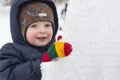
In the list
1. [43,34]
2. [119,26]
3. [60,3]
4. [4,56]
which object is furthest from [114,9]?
[60,3]

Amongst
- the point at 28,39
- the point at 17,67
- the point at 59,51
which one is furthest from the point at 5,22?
the point at 59,51

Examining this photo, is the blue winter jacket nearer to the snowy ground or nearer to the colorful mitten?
the colorful mitten

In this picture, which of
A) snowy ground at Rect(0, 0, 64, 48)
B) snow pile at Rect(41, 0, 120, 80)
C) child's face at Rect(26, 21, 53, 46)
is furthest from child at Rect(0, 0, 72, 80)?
snowy ground at Rect(0, 0, 64, 48)

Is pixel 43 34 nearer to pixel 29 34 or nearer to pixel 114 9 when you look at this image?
pixel 29 34

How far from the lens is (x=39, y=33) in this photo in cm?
199

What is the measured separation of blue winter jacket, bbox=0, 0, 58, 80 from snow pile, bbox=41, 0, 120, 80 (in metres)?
0.31

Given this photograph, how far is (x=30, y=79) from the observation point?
1.85 m

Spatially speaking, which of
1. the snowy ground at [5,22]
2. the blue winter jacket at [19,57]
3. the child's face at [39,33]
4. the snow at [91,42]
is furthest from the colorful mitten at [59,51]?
the snowy ground at [5,22]

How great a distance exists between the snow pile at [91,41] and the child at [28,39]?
12.3 inches

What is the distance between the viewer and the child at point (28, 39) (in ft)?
6.15

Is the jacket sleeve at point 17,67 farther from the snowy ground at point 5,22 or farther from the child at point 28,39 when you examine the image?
the snowy ground at point 5,22

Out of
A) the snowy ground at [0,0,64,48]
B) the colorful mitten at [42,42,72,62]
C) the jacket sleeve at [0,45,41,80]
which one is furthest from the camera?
the snowy ground at [0,0,64,48]

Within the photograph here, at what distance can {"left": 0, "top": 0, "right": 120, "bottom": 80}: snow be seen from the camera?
1.53 meters

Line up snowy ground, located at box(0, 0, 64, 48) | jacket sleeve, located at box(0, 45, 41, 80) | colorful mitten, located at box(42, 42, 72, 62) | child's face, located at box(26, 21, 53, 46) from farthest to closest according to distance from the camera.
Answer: snowy ground, located at box(0, 0, 64, 48), child's face, located at box(26, 21, 53, 46), jacket sleeve, located at box(0, 45, 41, 80), colorful mitten, located at box(42, 42, 72, 62)
